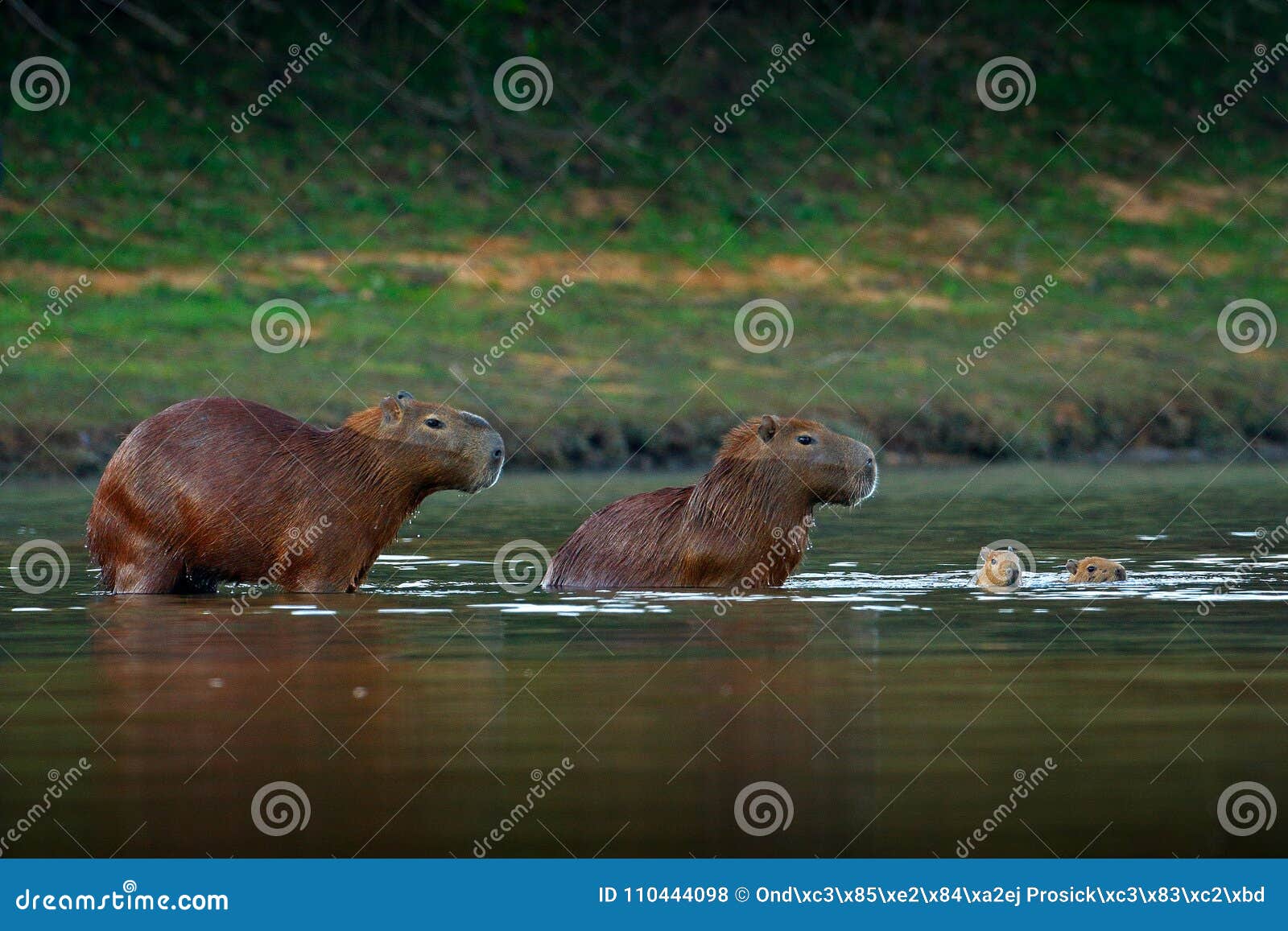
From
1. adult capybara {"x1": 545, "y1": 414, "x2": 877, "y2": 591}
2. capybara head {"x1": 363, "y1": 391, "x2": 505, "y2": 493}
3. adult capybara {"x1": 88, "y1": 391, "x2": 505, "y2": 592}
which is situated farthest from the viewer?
adult capybara {"x1": 545, "y1": 414, "x2": 877, "y2": 591}

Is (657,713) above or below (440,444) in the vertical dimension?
above

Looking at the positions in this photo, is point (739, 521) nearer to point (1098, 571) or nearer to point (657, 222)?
point (1098, 571)

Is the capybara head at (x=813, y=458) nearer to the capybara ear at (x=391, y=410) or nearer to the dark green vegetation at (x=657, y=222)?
the capybara ear at (x=391, y=410)

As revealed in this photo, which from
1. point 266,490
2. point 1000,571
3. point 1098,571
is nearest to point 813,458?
point 1000,571

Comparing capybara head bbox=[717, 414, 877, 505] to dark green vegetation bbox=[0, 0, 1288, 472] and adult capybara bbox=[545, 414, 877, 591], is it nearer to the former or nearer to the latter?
adult capybara bbox=[545, 414, 877, 591]

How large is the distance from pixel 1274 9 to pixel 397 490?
1234 inches

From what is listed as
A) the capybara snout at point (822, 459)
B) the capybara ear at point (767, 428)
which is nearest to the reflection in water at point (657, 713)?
the capybara snout at point (822, 459)

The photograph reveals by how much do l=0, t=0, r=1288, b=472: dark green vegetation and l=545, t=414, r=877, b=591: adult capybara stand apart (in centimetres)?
1118

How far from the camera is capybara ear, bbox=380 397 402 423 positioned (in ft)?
44.2

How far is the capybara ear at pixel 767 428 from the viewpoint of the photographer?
539 inches

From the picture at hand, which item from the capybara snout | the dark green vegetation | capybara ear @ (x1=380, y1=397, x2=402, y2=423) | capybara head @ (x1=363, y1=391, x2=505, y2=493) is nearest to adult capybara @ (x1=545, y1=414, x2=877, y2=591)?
the capybara snout

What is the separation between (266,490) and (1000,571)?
4380mm

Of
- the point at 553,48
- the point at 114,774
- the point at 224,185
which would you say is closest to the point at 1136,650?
the point at 114,774

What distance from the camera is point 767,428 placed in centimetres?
1370
